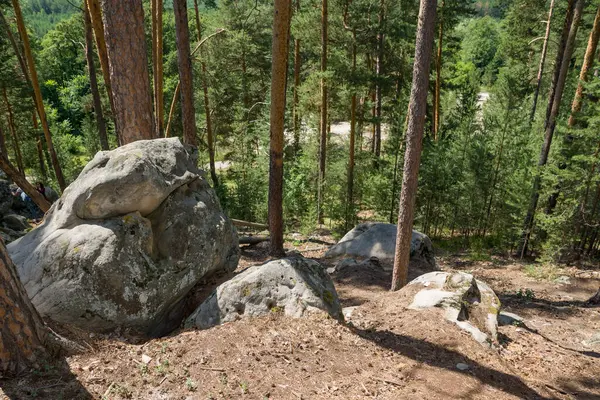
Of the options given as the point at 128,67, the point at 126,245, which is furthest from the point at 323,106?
the point at 126,245

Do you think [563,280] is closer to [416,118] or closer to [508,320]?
[508,320]

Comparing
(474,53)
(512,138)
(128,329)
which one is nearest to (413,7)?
(512,138)

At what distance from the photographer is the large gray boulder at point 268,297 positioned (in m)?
4.96

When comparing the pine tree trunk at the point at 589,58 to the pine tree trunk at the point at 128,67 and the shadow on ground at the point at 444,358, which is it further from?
the pine tree trunk at the point at 128,67

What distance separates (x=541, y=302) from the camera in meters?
8.78

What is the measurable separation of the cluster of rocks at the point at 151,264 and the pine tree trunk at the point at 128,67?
→ 106 cm

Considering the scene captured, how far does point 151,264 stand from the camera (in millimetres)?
5199

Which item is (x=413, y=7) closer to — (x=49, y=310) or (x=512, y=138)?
(x=512, y=138)

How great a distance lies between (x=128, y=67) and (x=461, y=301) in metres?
6.84

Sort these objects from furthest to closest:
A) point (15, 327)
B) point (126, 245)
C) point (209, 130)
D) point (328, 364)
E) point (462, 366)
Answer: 1. point (209, 130)
2. point (126, 245)
3. point (462, 366)
4. point (328, 364)
5. point (15, 327)

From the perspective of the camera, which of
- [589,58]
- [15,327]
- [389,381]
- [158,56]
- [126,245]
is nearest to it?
[15,327]

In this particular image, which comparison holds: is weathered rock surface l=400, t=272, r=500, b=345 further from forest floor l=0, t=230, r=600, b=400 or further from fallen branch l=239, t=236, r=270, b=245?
fallen branch l=239, t=236, r=270, b=245

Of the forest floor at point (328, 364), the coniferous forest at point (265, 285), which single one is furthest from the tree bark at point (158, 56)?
the forest floor at point (328, 364)

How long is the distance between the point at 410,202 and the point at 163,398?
4.90 m
